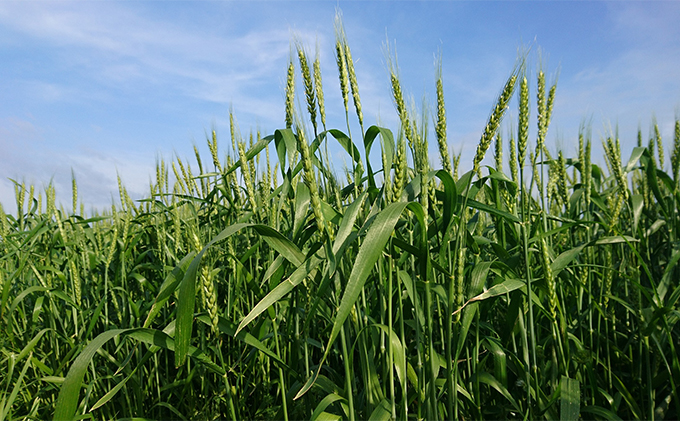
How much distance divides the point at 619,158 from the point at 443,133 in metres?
1.28

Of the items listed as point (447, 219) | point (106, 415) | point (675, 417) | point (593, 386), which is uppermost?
point (447, 219)

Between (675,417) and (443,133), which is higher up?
(443,133)

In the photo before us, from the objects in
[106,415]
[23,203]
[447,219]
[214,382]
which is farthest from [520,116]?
[23,203]

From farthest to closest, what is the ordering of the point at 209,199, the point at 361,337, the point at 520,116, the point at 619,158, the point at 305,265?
the point at 209,199
the point at 619,158
the point at 520,116
the point at 361,337
the point at 305,265

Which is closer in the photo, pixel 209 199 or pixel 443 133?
pixel 443 133

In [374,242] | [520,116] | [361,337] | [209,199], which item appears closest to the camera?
[374,242]

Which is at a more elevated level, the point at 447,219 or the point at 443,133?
the point at 443,133

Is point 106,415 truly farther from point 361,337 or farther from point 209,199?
point 361,337

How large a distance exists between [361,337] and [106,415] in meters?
1.76

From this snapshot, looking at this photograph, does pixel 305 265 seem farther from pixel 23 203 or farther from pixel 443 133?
pixel 23 203

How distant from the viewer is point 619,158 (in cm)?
209

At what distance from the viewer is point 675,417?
1.79 metres

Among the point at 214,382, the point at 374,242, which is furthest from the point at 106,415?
the point at 374,242

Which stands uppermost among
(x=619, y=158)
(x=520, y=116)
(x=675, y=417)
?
(x=520, y=116)
